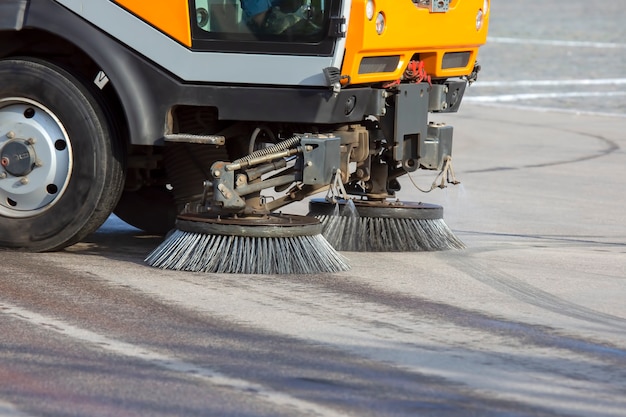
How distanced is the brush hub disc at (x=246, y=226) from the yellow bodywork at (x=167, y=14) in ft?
2.98

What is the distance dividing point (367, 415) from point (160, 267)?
2.73m

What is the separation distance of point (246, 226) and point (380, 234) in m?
1.28

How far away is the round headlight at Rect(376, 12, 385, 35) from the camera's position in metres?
7.15

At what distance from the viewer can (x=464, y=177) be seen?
11953mm

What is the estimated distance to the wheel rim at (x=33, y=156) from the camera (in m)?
7.42

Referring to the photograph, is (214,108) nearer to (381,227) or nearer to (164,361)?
(381,227)

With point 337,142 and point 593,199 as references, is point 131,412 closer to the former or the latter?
point 337,142

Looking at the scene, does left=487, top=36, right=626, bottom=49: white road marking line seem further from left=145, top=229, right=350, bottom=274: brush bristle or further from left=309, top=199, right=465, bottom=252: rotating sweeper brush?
left=145, top=229, right=350, bottom=274: brush bristle

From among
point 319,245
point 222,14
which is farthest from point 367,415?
point 222,14

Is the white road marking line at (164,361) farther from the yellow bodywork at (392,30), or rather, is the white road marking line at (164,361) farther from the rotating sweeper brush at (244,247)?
the yellow bodywork at (392,30)

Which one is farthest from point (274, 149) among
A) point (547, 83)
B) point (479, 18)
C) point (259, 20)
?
point (547, 83)

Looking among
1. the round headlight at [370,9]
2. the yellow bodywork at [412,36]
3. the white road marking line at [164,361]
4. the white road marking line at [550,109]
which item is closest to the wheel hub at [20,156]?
the white road marking line at [164,361]

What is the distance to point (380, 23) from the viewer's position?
23.6ft

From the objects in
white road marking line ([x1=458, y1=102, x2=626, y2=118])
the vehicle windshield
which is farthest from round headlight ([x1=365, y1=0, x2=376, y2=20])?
white road marking line ([x1=458, y1=102, x2=626, y2=118])
